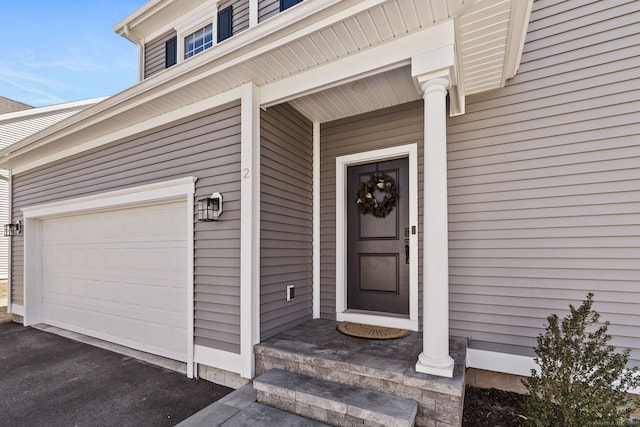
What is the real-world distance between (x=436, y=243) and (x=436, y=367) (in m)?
0.82

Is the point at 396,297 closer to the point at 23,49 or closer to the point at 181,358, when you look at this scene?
the point at 181,358

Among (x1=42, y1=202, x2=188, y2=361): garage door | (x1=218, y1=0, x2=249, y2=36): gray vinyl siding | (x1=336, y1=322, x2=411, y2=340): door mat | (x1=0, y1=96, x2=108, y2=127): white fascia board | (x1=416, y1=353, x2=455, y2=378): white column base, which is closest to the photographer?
(x1=416, y1=353, x2=455, y2=378): white column base

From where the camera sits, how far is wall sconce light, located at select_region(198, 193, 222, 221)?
9.76 feet

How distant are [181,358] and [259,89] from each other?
2.98 meters

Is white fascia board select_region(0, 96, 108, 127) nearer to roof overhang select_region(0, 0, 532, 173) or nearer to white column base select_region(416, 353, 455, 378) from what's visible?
roof overhang select_region(0, 0, 532, 173)

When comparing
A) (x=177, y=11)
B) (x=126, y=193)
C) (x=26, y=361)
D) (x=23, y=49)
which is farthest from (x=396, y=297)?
(x=23, y=49)

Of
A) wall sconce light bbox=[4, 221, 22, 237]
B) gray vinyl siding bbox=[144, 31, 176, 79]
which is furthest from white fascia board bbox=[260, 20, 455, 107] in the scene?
wall sconce light bbox=[4, 221, 22, 237]

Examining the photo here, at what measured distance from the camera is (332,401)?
2.03 meters

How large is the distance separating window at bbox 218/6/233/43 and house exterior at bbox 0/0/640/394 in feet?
1.47

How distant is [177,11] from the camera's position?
514cm

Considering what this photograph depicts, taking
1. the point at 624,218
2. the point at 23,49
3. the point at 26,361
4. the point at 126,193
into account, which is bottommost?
the point at 26,361

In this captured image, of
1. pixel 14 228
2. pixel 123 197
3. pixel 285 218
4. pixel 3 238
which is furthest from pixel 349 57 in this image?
pixel 3 238

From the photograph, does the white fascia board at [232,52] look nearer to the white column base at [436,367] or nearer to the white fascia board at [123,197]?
the white fascia board at [123,197]

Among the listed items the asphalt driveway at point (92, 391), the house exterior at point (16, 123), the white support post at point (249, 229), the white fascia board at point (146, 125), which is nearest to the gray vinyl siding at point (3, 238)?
the house exterior at point (16, 123)
